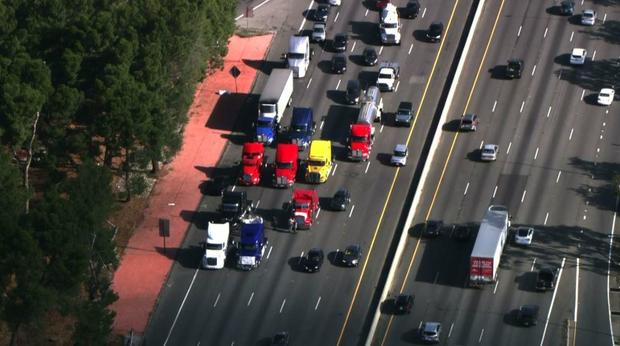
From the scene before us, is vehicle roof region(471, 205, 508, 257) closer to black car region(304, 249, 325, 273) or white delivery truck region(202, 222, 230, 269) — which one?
black car region(304, 249, 325, 273)

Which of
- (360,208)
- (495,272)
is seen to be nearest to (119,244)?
(360,208)

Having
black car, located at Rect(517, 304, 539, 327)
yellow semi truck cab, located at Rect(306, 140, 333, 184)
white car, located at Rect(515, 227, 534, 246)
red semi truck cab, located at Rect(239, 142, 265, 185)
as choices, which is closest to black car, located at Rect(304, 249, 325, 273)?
yellow semi truck cab, located at Rect(306, 140, 333, 184)

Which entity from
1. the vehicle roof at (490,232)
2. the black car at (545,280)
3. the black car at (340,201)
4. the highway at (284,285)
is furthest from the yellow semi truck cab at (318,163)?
the black car at (545,280)

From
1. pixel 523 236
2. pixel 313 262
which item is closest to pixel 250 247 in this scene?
pixel 313 262

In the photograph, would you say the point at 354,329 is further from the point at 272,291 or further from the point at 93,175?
the point at 93,175

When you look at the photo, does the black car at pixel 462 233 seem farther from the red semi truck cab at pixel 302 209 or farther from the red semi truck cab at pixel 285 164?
the red semi truck cab at pixel 285 164

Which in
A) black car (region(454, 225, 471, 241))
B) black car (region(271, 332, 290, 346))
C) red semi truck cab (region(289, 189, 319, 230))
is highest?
black car (region(454, 225, 471, 241))
